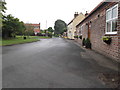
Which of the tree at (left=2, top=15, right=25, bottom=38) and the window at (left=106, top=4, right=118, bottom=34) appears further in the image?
the tree at (left=2, top=15, right=25, bottom=38)

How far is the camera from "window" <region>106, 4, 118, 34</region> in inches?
222

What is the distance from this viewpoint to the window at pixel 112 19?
222 inches

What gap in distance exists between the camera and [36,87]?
2629 millimetres

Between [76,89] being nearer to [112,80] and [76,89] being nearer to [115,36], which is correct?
[112,80]

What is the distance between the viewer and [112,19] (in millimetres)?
5871

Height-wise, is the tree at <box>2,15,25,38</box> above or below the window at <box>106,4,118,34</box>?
above

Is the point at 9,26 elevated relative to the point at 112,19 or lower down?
elevated

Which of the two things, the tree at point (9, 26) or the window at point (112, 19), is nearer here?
the window at point (112, 19)

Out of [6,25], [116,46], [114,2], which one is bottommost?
[116,46]

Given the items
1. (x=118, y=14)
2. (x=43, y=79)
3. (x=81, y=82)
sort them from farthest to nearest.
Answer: (x=118, y=14)
(x=43, y=79)
(x=81, y=82)

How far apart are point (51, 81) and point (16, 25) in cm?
2735

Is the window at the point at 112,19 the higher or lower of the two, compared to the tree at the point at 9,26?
lower

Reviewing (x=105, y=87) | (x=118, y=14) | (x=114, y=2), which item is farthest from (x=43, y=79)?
(x=114, y=2)

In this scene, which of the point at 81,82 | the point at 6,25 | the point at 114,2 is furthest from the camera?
the point at 6,25
